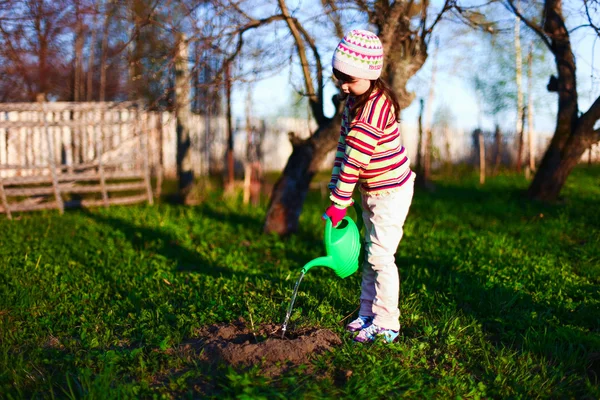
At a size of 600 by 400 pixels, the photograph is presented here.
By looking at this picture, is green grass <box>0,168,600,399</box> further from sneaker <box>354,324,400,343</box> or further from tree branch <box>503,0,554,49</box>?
tree branch <box>503,0,554,49</box>

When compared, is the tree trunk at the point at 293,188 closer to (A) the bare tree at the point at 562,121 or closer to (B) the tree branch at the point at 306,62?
(B) the tree branch at the point at 306,62

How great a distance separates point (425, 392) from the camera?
9.81 ft

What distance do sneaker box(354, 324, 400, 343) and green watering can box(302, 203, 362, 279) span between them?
386mm

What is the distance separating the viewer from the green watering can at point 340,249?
3.54m

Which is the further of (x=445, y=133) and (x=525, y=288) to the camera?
(x=445, y=133)

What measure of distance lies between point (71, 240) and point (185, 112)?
3714mm

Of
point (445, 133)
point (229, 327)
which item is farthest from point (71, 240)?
point (445, 133)

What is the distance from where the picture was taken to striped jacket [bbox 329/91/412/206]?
11.3 ft

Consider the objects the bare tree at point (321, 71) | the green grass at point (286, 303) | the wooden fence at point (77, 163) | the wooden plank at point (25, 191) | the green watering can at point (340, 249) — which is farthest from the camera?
the wooden fence at point (77, 163)

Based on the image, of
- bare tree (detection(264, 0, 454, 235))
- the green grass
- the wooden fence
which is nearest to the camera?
the green grass

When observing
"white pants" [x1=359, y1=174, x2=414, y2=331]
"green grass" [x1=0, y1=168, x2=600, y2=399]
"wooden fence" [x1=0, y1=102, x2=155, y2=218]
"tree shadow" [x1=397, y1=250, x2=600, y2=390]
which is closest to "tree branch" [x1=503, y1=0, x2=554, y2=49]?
"green grass" [x1=0, y1=168, x2=600, y2=399]

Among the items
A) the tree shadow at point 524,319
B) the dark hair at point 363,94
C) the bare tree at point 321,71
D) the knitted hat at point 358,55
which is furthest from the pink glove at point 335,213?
the bare tree at point 321,71

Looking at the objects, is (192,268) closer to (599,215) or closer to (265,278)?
(265,278)

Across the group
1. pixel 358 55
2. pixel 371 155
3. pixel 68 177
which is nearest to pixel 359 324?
pixel 371 155
